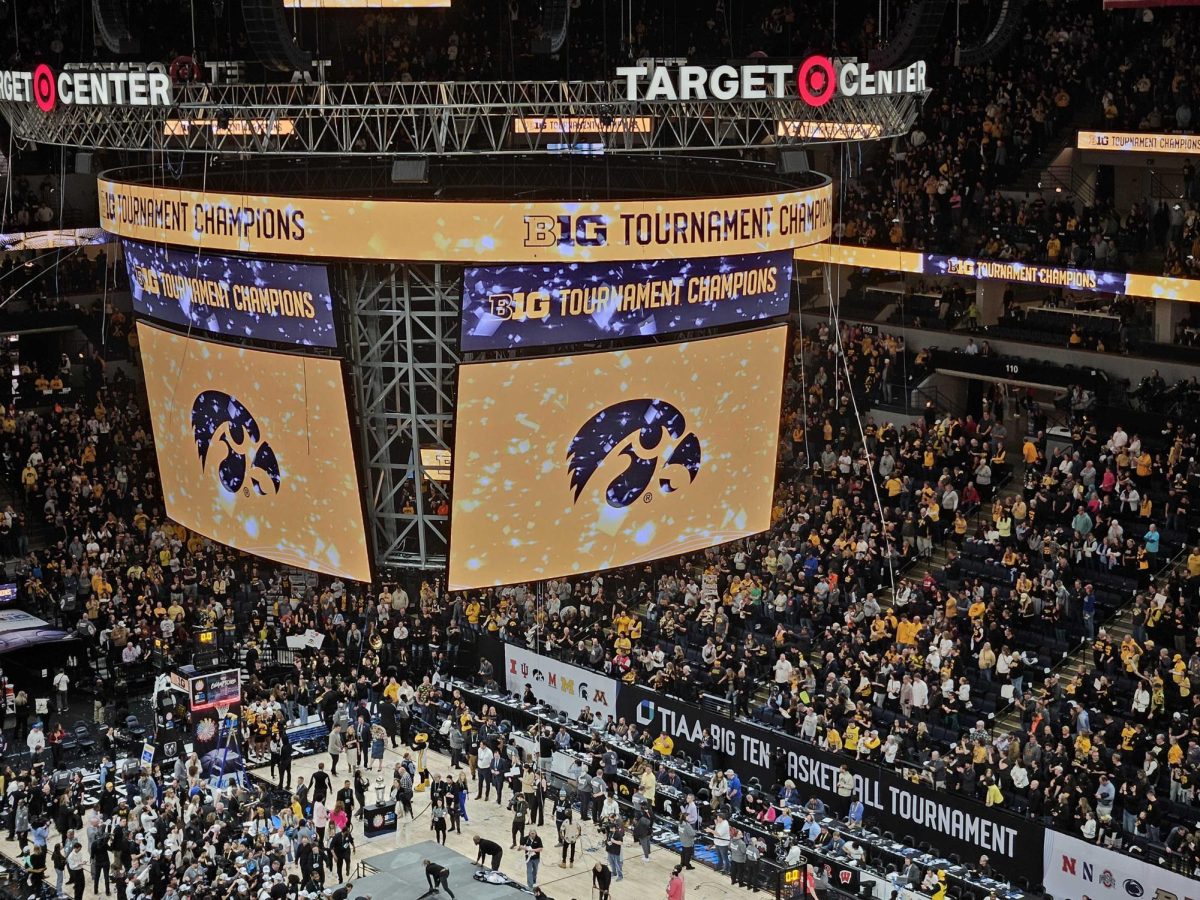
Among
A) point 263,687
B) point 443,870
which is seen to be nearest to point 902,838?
point 443,870

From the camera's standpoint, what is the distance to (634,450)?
22594mm

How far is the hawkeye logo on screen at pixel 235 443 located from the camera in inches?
920

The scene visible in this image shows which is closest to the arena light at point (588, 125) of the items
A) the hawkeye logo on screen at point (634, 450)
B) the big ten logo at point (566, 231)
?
the big ten logo at point (566, 231)

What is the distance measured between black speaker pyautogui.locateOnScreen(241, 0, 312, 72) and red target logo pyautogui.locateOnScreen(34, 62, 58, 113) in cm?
402

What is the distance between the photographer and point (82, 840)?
93.7ft

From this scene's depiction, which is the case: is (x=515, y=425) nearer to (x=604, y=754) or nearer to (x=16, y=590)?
(x=604, y=754)

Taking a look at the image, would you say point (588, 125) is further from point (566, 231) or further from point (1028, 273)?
point (566, 231)

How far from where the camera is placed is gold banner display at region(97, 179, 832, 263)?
2058cm

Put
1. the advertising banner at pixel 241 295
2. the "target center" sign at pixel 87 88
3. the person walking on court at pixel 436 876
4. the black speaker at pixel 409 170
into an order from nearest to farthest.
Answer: the advertising banner at pixel 241 295, the "target center" sign at pixel 87 88, the black speaker at pixel 409 170, the person walking on court at pixel 436 876

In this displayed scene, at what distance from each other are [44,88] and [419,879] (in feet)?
40.1

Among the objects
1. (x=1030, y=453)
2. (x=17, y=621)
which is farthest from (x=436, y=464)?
(x=17, y=621)

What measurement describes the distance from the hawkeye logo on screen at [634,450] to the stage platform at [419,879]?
6.46 m

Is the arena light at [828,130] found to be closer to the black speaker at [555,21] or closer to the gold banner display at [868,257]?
the black speaker at [555,21]

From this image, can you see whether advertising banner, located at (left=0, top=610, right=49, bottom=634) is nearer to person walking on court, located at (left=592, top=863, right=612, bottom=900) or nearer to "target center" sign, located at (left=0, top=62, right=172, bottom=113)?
"target center" sign, located at (left=0, top=62, right=172, bottom=113)
